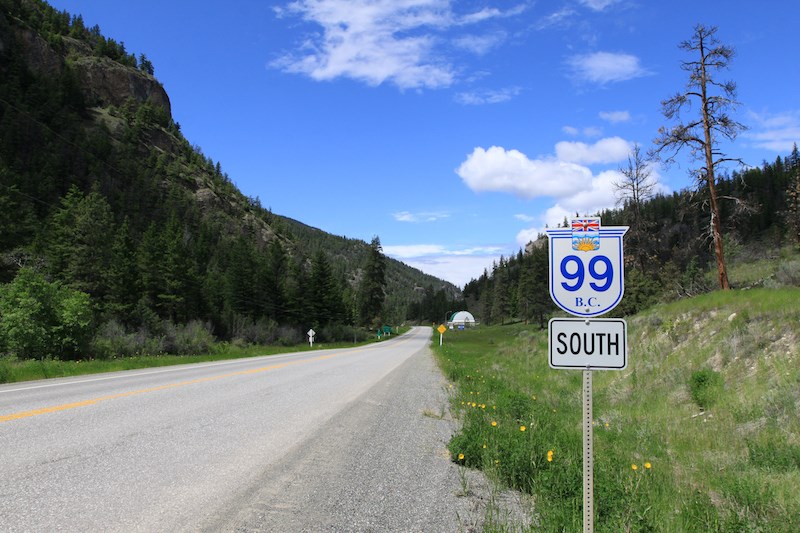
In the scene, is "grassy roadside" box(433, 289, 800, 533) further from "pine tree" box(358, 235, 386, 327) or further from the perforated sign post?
"pine tree" box(358, 235, 386, 327)

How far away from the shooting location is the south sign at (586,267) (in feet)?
12.0

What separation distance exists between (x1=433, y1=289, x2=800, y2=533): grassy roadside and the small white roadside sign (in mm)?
1445

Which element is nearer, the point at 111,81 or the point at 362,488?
the point at 362,488

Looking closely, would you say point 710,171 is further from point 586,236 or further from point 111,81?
point 111,81

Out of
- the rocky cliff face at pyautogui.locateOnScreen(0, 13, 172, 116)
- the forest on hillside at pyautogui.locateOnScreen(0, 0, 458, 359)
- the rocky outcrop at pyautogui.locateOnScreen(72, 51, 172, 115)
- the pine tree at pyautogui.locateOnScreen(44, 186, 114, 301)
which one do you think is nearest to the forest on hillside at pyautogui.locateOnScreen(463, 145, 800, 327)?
the forest on hillside at pyautogui.locateOnScreen(0, 0, 458, 359)

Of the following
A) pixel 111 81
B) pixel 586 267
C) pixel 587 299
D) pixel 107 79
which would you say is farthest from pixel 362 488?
pixel 111 81

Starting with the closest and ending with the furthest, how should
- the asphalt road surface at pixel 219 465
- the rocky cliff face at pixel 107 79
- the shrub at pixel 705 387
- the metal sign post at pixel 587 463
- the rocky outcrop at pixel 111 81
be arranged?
the metal sign post at pixel 587 463, the asphalt road surface at pixel 219 465, the shrub at pixel 705 387, the rocky cliff face at pixel 107 79, the rocky outcrop at pixel 111 81

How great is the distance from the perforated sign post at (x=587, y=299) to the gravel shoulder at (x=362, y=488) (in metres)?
1.69

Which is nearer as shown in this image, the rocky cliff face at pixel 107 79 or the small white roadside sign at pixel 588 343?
the small white roadside sign at pixel 588 343

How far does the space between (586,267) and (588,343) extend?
0.56 m

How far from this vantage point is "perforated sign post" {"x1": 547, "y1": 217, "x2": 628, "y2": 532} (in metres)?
3.60

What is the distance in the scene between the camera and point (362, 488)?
5.20 meters

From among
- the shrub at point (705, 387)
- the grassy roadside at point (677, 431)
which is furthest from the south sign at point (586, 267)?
the shrub at point (705, 387)

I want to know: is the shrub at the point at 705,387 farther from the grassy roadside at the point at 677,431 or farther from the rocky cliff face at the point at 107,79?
the rocky cliff face at the point at 107,79
